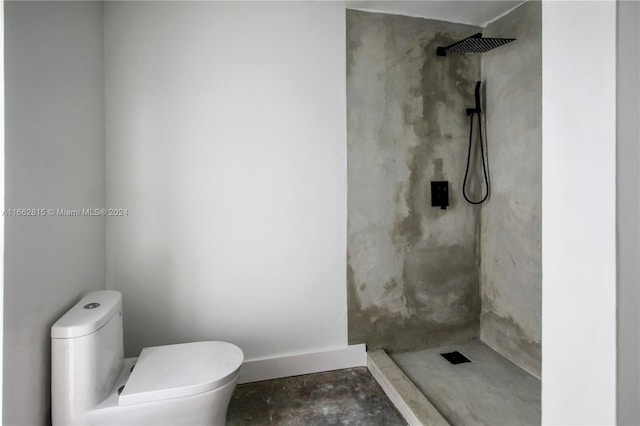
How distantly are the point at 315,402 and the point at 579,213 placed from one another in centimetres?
177

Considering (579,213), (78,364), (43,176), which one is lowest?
(78,364)

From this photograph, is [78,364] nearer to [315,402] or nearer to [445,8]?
[315,402]

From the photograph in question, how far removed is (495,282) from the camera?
8.29ft

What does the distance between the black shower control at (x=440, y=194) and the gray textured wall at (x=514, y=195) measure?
342mm

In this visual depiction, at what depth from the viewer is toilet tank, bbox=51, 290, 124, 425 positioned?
1376mm

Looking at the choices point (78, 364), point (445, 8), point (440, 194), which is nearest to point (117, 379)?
point (78, 364)

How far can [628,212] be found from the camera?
2.13ft

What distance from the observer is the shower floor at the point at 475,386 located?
185 cm

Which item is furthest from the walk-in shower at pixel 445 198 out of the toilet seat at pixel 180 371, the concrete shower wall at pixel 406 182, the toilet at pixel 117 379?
the toilet at pixel 117 379

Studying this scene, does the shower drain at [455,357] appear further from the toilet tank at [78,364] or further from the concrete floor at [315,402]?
the toilet tank at [78,364]

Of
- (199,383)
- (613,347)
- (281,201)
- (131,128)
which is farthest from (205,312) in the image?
(613,347)

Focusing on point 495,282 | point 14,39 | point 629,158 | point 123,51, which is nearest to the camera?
point 629,158

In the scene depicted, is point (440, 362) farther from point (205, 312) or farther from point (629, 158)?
point (629, 158)

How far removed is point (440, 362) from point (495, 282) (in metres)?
0.70
